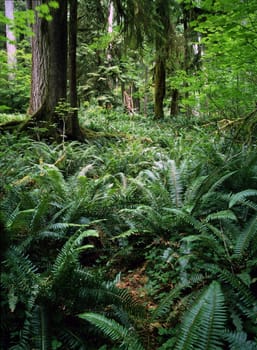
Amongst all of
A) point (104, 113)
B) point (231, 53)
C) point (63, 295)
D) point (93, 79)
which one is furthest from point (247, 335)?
point (93, 79)

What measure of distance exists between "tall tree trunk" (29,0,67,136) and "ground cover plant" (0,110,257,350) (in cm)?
261

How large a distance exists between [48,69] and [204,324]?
245 inches

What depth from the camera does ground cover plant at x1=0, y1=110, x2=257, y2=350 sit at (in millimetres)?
1770

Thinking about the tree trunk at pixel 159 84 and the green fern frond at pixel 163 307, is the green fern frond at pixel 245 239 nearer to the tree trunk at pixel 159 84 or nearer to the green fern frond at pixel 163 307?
the green fern frond at pixel 163 307

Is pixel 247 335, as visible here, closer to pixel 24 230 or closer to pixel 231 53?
pixel 24 230

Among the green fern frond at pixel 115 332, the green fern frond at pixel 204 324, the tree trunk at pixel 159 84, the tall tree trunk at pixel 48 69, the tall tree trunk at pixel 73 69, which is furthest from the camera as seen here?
the tree trunk at pixel 159 84

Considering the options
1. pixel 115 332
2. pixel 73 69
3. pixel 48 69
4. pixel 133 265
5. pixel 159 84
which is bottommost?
pixel 133 265

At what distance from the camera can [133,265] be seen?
2.83 metres

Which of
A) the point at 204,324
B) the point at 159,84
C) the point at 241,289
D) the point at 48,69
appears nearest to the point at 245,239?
the point at 241,289

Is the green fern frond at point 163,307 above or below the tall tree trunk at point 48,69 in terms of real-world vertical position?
below

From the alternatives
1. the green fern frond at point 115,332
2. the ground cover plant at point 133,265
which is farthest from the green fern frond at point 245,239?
the green fern frond at point 115,332

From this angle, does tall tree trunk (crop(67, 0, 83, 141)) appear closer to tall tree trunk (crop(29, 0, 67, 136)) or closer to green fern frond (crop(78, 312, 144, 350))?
tall tree trunk (crop(29, 0, 67, 136))

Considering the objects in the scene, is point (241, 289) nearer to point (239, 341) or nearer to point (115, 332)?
point (239, 341)

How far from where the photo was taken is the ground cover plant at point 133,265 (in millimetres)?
1770
